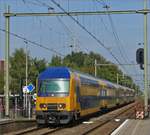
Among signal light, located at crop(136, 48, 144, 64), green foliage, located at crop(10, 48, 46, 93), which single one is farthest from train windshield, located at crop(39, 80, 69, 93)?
green foliage, located at crop(10, 48, 46, 93)

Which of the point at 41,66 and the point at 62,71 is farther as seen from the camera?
the point at 41,66

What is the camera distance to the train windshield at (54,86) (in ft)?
99.8

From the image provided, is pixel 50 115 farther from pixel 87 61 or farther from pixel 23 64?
pixel 87 61

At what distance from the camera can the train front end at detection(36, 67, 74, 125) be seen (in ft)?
98.6

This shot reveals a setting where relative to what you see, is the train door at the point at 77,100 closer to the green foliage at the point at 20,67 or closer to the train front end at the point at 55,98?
the train front end at the point at 55,98

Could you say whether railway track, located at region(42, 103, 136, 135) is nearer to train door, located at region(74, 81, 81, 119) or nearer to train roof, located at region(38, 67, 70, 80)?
train door, located at region(74, 81, 81, 119)

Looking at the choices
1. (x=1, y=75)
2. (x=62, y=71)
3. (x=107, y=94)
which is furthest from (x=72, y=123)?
(x=1, y=75)

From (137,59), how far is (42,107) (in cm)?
659

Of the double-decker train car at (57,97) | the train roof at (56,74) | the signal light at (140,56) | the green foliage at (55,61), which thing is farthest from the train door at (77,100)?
the green foliage at (55,61)

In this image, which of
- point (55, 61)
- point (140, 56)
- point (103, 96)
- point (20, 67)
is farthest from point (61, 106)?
point (55, 61)

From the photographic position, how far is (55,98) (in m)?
30.2

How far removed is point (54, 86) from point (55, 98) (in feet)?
2.43

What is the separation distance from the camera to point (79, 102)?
32.6m

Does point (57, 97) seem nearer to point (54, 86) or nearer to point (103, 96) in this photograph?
point (54, 86)
